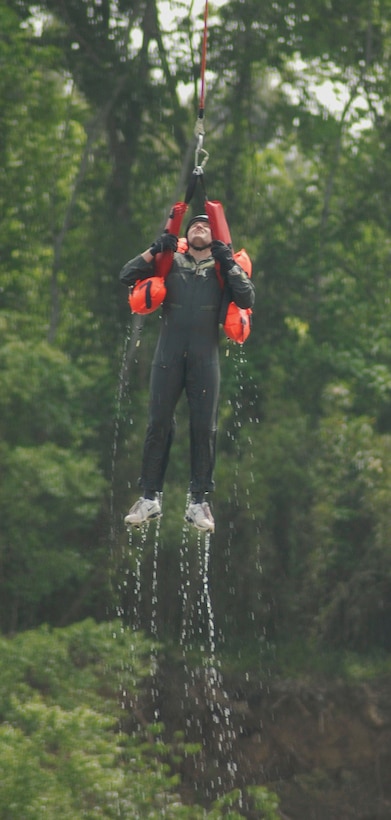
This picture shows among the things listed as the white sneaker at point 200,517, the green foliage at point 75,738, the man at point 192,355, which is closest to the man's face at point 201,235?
the man at point 192,355

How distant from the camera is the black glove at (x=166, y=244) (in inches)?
231

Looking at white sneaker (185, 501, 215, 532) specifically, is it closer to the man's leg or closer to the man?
the man

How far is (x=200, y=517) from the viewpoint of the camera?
240 inches

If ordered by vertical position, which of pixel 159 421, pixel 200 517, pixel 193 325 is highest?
pixel 193 325

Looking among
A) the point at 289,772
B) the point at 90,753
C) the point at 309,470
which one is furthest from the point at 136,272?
the point at 289,772

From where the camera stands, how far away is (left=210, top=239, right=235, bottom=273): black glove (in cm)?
586

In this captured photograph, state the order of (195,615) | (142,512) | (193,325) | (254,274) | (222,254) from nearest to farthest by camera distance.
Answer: (222,254) < (193,325) < (142,512) < (195,615) < (254,274)

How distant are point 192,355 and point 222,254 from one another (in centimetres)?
48

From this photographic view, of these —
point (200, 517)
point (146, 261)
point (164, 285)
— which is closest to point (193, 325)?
point (164, 285)

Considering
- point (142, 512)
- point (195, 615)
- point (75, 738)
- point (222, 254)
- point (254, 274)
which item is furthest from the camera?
point (254, 274)

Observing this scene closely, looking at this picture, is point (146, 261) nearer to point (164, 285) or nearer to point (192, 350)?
point (164, 285)

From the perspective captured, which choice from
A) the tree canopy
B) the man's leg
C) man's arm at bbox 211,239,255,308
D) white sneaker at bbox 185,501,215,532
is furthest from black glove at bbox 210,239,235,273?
the tree canopy

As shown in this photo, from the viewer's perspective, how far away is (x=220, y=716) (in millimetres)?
16422

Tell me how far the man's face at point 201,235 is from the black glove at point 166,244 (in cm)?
19
